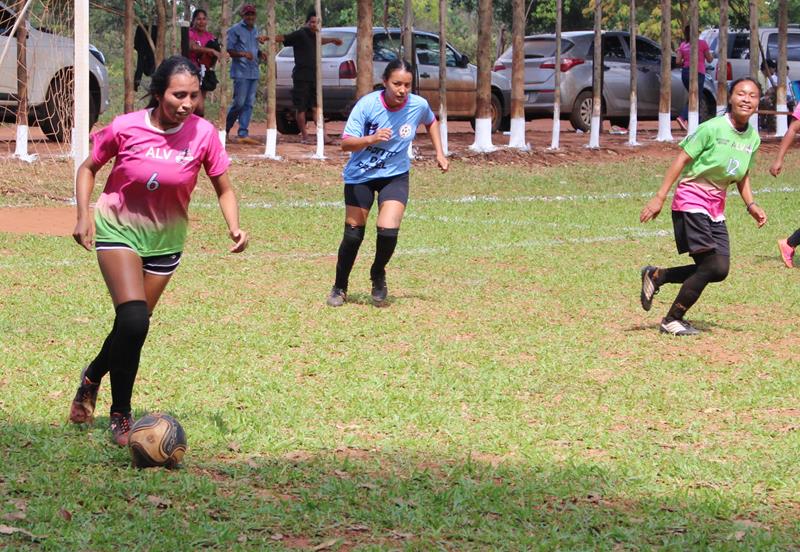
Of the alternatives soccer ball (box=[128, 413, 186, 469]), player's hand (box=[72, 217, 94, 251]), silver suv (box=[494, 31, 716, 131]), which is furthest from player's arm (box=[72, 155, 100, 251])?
silver suv (box=[494, 31, 716, 131])

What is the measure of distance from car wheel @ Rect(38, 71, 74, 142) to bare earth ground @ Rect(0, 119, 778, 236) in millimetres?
254

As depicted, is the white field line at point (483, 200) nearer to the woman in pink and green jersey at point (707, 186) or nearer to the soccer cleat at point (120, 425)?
the woman in pink and green jersey at point (707, 186)

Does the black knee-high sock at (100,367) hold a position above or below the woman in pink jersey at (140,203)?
below

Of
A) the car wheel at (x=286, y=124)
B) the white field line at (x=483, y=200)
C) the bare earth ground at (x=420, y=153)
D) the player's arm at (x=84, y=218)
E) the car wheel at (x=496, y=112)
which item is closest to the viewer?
the player's arm at (x=84, y=218)

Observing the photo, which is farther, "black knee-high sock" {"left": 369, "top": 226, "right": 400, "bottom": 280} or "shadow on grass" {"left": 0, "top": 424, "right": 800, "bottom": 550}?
"black knee-high sock" {"left": 369, "top": 226, "right": 400, "bottom": 280}

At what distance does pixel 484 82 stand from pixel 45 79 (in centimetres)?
653

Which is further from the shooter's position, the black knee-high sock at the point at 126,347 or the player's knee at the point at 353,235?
the player's knee at the point at 353,235

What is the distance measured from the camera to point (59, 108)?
58.7 feet

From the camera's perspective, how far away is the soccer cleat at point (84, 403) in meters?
6.39

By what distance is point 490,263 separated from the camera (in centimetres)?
1228

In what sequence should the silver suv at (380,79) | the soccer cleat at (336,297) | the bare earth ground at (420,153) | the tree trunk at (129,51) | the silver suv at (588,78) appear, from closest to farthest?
the soccer cleat at (336,297) → the bare earth ground at (420,153) → the tree trunk at (129,51) → the silver suv at (380,79) → the silver suv at (588,78)

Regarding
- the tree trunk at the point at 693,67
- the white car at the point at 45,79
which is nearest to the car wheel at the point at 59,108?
the white car at the point at 45,79

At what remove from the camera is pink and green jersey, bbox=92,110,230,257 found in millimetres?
6070

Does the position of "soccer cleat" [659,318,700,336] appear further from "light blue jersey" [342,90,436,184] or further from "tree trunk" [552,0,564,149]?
"tree trunk" [552,0,564,149]
